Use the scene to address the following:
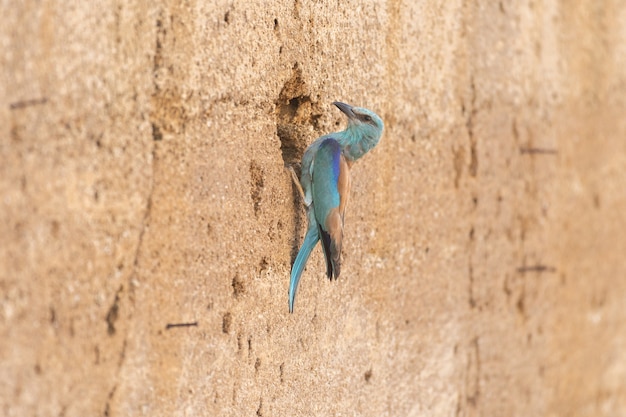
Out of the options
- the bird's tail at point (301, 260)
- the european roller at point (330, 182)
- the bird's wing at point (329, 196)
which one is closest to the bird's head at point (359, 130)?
the european roller at point (330, 182)

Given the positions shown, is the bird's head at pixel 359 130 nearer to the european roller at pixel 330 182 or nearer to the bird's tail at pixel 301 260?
the european roller at pixel 330 182

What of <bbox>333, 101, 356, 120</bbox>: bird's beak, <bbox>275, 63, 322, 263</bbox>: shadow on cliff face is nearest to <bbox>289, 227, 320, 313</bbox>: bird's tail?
<bbox>275, 63, 322, 263</bbox>: shadow on cliff face

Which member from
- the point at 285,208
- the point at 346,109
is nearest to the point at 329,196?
the point at 285,208

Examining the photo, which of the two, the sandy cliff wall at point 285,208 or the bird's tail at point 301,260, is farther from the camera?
the bird's tail at point 301,260

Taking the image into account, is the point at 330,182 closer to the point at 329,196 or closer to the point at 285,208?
the point at 329,196

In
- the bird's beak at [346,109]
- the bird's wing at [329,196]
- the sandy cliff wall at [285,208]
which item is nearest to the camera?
the sandy cliff wall at [285,208]

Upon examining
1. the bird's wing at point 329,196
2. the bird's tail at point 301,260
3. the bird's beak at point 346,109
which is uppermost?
the bird's beak at point 346,109

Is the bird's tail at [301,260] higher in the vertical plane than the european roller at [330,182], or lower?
lower
